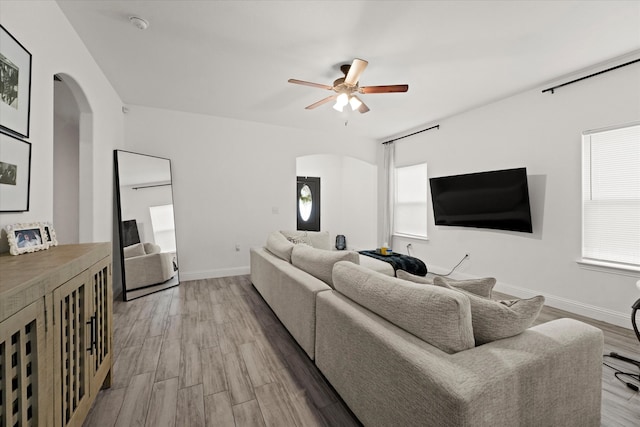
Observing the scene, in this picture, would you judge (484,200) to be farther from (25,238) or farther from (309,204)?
(25,238)

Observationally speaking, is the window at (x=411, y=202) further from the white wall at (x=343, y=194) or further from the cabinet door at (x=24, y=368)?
the cabinet door at (x=24, y=368)

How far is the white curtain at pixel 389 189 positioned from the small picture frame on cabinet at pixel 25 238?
5.22 metres

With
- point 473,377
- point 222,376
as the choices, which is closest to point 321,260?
point 222,376

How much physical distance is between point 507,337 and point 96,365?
2125 mm

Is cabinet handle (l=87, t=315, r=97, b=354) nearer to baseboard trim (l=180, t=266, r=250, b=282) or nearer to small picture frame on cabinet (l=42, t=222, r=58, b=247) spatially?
small picture frame on cabinet (l=42, t=222, r=58, b=247)

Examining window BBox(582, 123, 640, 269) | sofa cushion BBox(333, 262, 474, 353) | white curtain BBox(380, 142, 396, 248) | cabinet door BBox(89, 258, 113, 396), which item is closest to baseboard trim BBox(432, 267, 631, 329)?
window BBox(582, 123, 640, 269)

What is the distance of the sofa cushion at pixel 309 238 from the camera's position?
4.32 meters

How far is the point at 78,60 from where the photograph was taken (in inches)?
94.5

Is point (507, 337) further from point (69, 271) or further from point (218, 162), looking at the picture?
point (218, 162)

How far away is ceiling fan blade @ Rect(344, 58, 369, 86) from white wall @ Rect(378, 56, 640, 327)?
2.41 metres

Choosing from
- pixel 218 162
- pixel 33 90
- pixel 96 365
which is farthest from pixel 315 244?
pixel 33 90

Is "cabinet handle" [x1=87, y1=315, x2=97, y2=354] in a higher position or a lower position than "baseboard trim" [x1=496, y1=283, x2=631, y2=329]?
higher

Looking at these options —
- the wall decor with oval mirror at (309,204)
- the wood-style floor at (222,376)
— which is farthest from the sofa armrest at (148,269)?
the wall decor with oval mirror at (309,204)

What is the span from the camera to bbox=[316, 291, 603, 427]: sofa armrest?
941 millimetres
